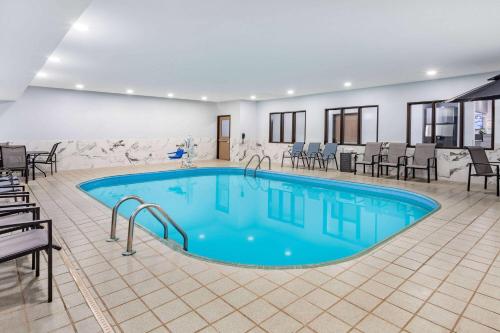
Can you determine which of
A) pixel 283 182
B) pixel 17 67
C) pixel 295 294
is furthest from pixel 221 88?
pixel 295 294

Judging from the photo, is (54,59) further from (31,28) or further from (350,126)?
(350,126)

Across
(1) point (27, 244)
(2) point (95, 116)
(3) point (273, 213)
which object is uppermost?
(2) point (95, 116)

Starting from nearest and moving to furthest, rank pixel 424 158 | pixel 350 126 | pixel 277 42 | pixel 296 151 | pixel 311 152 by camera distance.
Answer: pixel 277 42 < pixel 424 158 < pixel 350 126 < pixel 311 152 < pixel 296 151

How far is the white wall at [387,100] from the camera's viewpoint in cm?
709

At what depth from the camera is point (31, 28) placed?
115 inches

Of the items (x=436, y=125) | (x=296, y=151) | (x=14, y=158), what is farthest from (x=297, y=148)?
(x=14, y=158)

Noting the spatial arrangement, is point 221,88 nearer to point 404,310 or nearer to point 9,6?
point 9,6

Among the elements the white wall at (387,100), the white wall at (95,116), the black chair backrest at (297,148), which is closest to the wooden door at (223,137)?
the white wall at (95,116)

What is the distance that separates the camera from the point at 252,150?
1197 cm

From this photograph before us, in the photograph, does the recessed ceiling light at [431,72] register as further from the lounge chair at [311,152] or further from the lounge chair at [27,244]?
the lounge chair at [27,244]

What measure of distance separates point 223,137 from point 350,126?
5.16 metres

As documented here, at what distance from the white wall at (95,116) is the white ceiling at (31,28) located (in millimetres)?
4272

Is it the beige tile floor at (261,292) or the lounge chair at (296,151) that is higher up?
the lounge chair at (296,151)

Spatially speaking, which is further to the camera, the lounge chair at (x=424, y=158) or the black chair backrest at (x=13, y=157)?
the lounge chair at (x=424, y=158)
